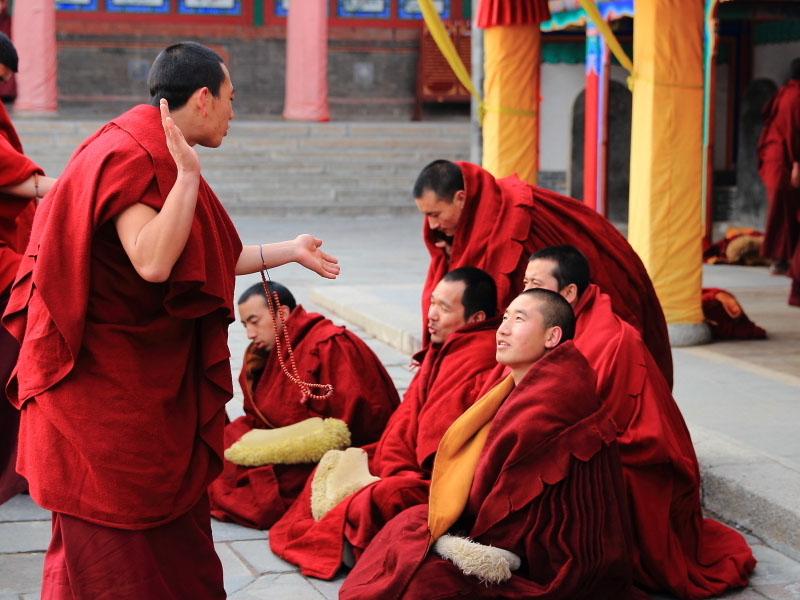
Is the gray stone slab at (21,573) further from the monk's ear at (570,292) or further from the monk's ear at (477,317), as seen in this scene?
the monk's ear at (570,292)

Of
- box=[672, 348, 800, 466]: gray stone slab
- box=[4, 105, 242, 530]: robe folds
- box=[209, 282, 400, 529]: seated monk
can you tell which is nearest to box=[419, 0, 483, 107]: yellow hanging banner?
box=[672, 348, 800, 466]: gray stone slab

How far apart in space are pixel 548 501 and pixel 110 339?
47.5 inches

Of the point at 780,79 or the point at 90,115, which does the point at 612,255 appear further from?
the point at 90,115

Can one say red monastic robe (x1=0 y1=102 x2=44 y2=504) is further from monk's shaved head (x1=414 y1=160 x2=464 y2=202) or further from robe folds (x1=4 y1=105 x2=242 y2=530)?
robe folds (x1=4 y1=105 x2=242 y2=530)

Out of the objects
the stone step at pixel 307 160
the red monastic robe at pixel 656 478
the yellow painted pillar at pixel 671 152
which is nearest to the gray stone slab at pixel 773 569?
the red monastic robe at pixel 656 478

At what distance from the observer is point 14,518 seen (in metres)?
4.30

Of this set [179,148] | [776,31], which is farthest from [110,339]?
[776,31]

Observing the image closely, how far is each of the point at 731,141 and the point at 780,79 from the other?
3.08 feet

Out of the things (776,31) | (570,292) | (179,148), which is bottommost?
(570,292)

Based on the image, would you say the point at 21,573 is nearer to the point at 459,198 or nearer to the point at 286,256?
the point at 286,256

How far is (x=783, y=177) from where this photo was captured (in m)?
10.0

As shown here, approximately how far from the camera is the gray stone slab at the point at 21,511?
430 centimetres

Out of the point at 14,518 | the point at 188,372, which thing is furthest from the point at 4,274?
the point at 188,372

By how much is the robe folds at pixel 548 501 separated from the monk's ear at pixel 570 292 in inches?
25.8
